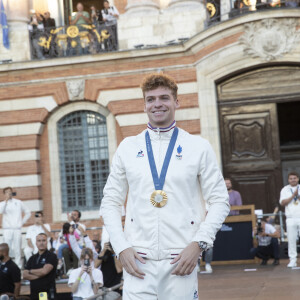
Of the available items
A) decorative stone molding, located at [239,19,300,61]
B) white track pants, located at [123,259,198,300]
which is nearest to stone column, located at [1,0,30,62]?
decorative stone molding, located at [239,19,300,61]

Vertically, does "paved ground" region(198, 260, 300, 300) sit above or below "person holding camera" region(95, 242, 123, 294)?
below

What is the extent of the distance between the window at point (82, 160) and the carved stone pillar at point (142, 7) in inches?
122

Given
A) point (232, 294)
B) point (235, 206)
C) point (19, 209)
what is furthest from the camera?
point (19, 209)

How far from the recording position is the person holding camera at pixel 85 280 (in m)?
11.0

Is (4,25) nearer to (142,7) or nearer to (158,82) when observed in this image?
(142,7)

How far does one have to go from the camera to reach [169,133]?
15.0 feet

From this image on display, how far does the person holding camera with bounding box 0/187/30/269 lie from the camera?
649 inches

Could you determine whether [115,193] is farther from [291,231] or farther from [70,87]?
[70,87]

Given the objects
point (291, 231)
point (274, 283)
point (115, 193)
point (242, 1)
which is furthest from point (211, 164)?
point (242, 1)

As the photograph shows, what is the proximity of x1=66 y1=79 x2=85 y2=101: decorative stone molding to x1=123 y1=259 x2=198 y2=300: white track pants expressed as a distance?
50.0 feet

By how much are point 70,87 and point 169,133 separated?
49.2ft

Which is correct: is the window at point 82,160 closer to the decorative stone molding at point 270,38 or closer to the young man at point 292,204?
the decorative stone molding at point 270,38

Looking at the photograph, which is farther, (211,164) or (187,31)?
(187,31)

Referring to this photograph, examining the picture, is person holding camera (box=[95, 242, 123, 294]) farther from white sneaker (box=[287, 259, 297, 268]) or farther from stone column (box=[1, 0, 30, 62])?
stone column (box=[1, 0, 30, 62])
